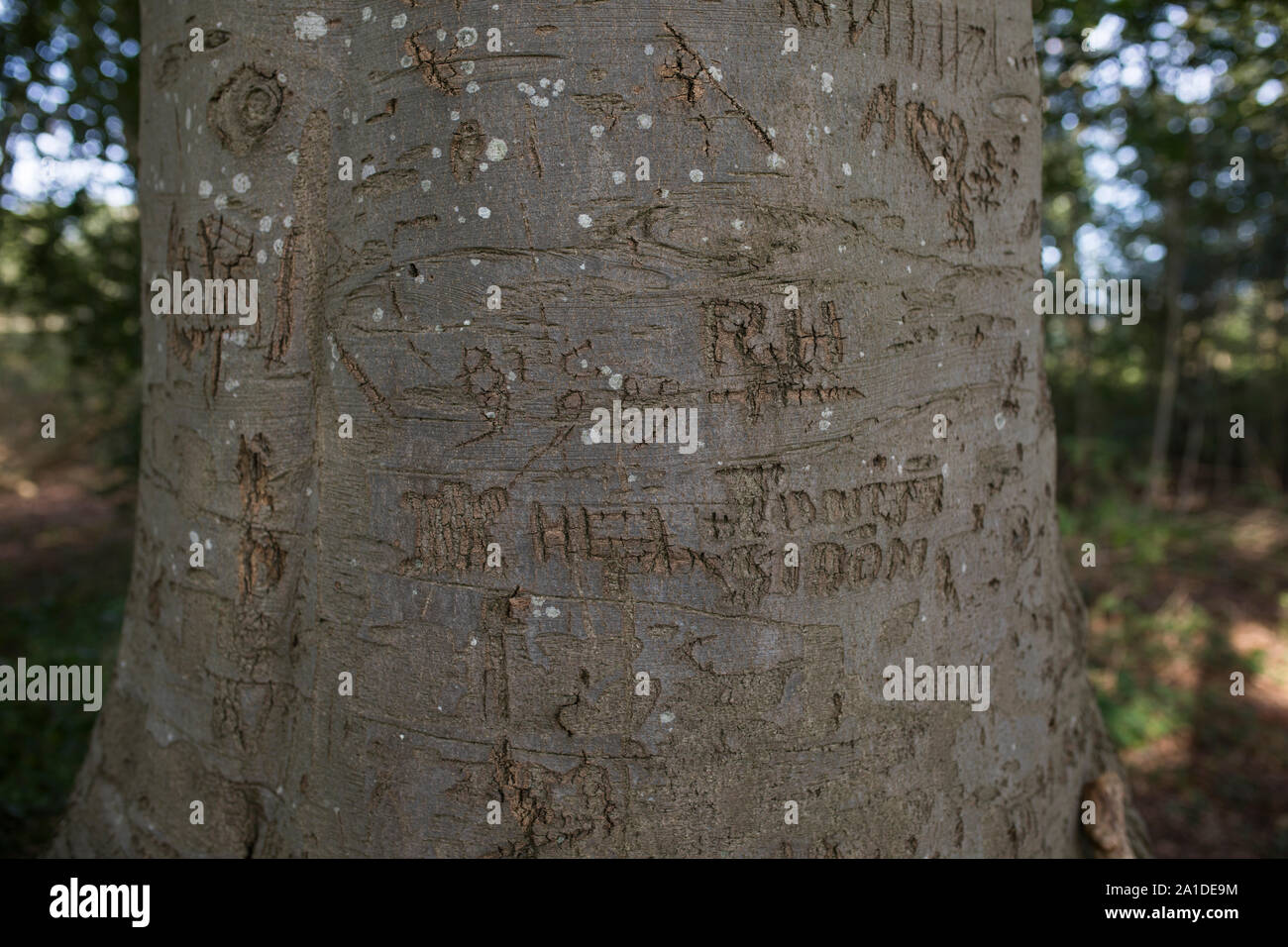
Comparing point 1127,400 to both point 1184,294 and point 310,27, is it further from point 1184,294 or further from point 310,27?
point 310,27

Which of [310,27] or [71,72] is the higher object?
[71,72]

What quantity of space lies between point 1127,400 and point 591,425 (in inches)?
568

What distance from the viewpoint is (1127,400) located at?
13.2 meters

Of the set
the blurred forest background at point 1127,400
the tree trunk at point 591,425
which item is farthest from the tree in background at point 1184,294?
the tree trunk at point 591,425

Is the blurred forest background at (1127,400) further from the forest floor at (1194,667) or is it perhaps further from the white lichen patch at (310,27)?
the white lichen patch at (310,27)

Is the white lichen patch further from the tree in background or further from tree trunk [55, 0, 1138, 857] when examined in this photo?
the tree in background

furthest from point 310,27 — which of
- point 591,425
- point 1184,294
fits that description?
point 1184,294

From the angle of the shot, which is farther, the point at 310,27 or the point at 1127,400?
the point at 1127,400

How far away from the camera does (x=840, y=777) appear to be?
138cm

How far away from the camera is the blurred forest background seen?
415 cm

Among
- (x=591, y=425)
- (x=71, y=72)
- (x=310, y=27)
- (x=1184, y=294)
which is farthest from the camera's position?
(x=1184, y=294)

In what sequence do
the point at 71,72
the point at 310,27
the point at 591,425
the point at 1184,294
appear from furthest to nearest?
the point at 1184,294 < the point at 71,72 < the point at 310,27 < the point at 591,425
